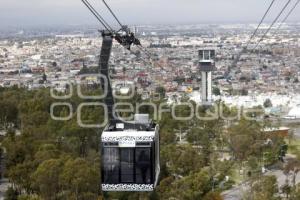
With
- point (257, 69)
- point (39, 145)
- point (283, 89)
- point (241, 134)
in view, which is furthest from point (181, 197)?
point (257, 69)

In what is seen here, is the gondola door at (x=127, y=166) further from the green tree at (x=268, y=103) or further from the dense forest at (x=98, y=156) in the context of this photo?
the green tree at (x=268, y=103)

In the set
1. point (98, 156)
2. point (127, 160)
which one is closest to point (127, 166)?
point (127, 160)

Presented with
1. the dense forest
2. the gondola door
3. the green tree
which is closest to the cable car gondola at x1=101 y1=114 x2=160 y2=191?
the gondola door

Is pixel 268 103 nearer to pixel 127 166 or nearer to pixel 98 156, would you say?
pixel 98 156

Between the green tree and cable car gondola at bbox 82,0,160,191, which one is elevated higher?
cable car gondola at bbox 82,0,160,191

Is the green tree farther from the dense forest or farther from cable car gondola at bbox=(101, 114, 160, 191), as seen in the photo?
cable car gondola at bbox=(101, 114, 160, 191)

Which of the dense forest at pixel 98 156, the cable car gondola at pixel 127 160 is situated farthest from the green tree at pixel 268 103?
the cable car gondola at pixel 127 160

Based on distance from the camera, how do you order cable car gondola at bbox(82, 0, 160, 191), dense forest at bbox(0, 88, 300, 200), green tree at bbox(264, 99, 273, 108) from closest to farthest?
cable car gondola at bbox(82, 0, 160, 191) < dense forest at bbox(0, 88, 300, 200) < green tree at bbox(264, 99, 273, 108)

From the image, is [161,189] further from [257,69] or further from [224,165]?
[257,69]
